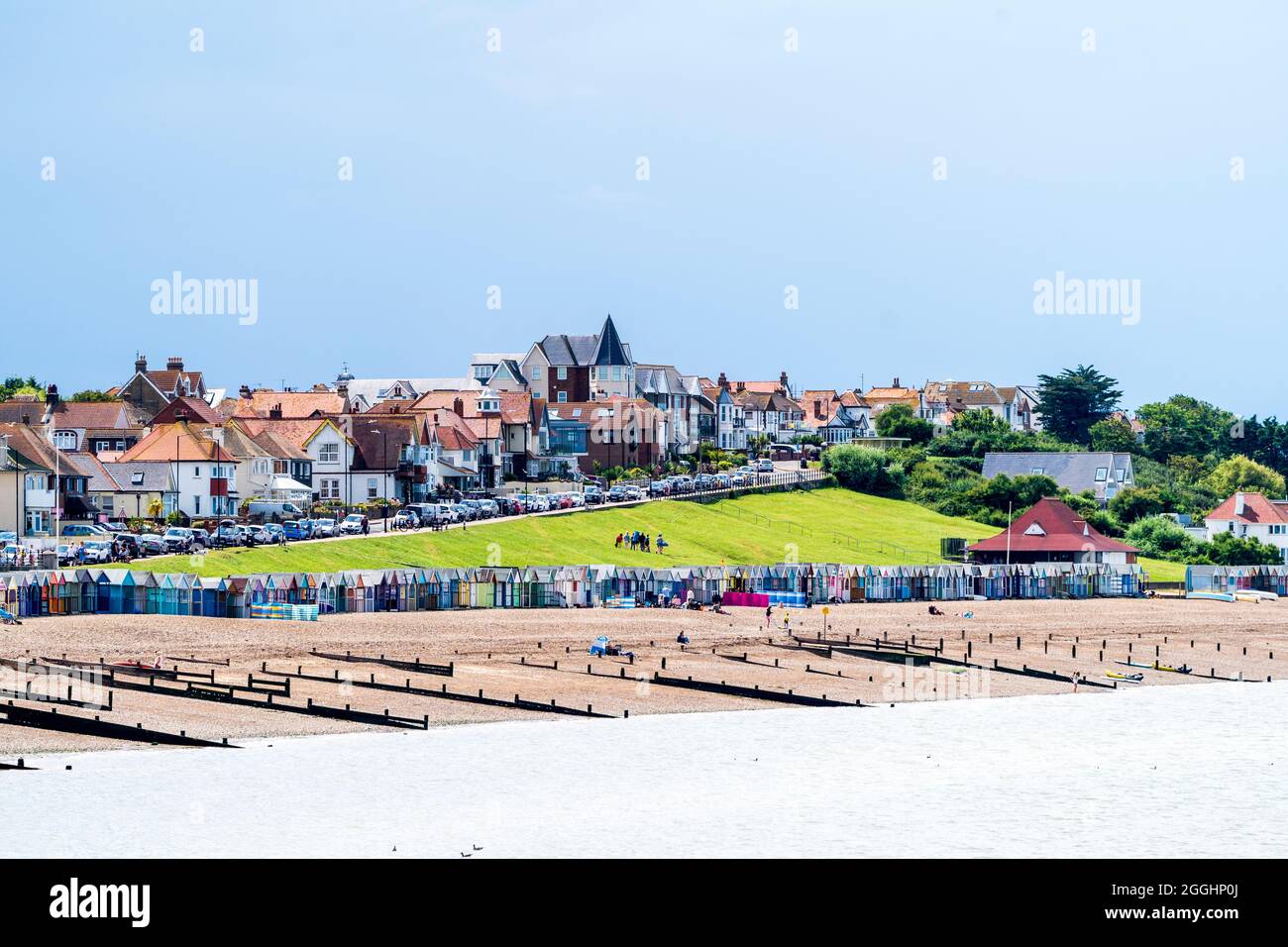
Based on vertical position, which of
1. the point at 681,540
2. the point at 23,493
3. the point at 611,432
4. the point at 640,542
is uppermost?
the point at 611,432

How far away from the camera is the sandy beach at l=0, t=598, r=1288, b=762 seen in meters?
48.4

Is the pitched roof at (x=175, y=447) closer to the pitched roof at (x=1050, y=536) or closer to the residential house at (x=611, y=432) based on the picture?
the pitched roof at (x=1050, y=536)

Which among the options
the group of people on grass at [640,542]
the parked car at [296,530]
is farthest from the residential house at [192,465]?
the group of people on grass at [640,542]

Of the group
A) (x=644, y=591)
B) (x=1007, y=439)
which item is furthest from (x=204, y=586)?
(x=1007, y=439)

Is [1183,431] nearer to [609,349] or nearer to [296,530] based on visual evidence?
[609,349]

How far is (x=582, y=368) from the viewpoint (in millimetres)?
170250

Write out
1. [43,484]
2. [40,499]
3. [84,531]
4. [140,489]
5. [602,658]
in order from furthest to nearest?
[140,489], [43,484], [40,499], [84,531], [602,658]

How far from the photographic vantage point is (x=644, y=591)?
81.0m

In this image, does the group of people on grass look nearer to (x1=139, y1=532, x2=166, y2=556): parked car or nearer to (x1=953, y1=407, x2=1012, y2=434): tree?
(x1=139, y1=532, x2=166, y2=556): parked car

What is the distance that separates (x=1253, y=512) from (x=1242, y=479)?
33437 mm

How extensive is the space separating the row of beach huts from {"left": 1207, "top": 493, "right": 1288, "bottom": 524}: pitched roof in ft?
81.6

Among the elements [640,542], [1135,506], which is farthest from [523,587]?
[1135,506]

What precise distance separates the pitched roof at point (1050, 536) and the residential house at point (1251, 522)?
21.2 metres
